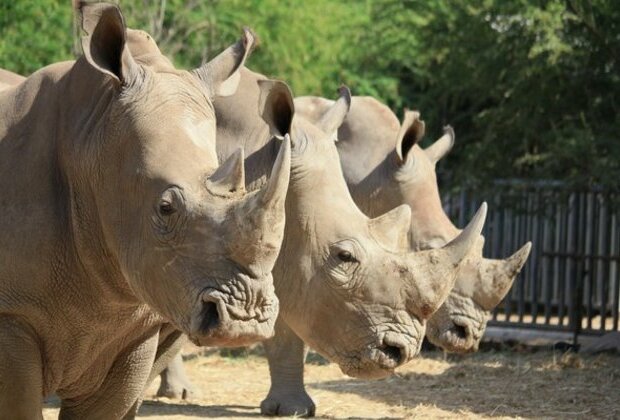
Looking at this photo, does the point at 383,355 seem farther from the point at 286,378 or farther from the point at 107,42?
the point at 286,378

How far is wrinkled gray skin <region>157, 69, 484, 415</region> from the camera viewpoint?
6.07m

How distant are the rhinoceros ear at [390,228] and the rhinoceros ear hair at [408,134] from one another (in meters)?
2.23

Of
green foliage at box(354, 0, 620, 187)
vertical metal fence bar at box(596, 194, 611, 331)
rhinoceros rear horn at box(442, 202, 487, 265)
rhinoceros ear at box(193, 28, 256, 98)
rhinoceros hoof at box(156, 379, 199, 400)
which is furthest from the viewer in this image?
vertical metal fence bar at box(596, 194, 611, 331)

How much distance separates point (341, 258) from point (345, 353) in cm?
48

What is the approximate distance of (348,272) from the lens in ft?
20.5

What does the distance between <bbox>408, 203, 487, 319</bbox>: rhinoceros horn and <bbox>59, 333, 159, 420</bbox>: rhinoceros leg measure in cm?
141

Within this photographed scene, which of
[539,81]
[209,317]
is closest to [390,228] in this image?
[209,317]

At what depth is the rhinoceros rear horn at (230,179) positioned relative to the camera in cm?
420

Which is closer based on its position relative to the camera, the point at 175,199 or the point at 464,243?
the point at 175,199

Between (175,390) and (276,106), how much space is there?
3124 mm

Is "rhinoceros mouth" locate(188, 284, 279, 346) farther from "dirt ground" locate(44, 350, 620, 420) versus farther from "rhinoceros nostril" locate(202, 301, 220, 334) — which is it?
"dirt ground" locate(44, 350, 620, 420)

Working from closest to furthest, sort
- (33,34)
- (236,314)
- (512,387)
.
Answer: (236,314), (512,387), (33,34)

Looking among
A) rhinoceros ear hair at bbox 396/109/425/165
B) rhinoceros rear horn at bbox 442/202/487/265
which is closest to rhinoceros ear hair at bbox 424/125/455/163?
rhinoceros ear hair at bbox 396/109/425/165

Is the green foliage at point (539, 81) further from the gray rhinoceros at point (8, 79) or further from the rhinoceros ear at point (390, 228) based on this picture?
the gray rhinoceros at point (8, 79)
